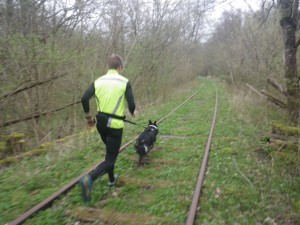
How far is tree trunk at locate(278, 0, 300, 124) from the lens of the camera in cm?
880

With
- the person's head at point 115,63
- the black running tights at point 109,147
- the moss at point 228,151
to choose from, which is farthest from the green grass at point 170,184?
the person's head at point 115,63

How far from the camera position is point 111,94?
15.0 ft

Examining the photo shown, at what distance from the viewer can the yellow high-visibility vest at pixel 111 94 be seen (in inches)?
180

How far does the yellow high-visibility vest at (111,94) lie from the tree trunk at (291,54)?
6.39 meters

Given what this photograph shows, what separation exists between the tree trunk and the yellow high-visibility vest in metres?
6.39

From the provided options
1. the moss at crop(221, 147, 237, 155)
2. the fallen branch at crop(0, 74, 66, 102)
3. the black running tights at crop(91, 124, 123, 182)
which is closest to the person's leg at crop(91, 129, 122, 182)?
the black running tights at crop(91, 124, 123, 182)

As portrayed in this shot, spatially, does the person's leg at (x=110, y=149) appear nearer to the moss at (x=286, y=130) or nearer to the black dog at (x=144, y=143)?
the black dog at (x=144, y=143)

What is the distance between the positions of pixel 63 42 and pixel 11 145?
15.3ft

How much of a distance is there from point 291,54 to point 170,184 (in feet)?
21.3

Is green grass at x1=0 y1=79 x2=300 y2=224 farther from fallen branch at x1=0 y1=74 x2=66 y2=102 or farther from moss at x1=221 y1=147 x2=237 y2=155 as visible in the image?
fallen branch at x1=0 y1=74 x2=66 y2=102

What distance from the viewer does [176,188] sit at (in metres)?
5.21

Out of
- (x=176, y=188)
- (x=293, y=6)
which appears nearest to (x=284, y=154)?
(x=176, y=188)

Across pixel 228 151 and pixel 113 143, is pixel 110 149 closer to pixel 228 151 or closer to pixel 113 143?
pixel 113 143

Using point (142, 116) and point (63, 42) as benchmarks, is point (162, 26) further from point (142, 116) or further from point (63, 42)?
point (63, 42)
